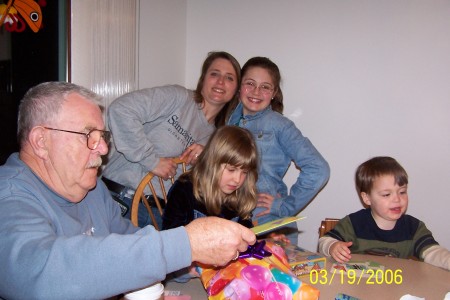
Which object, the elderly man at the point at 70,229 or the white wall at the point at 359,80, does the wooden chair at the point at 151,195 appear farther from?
the white wall at the point at 359,80

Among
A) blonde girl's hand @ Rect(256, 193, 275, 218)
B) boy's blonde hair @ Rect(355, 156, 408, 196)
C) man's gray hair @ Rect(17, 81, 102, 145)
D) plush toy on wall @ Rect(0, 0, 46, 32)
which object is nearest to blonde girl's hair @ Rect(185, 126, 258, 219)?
blonde girl's hand @ Rect(256, 193, 275, 218)

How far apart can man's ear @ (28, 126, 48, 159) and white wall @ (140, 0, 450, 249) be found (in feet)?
6.28

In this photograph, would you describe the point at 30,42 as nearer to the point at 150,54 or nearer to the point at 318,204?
the point at 150,54

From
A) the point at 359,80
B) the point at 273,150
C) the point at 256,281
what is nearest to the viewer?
the point at 256,281

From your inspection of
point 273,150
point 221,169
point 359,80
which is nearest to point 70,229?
point 221,169

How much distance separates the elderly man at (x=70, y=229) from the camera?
30.0 inches

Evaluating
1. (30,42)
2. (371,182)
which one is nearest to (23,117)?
(30,42)

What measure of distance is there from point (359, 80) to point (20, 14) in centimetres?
226

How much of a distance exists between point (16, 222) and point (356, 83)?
2641 millimetres

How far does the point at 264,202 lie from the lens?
7.79ft

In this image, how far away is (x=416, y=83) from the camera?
285 cm

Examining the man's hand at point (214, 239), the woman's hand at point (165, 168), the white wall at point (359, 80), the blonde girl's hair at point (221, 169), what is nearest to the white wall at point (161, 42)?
the white wall at point (359, 80)

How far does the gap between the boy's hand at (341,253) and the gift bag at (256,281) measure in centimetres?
63

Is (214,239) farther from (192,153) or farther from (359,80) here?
(359,80)
